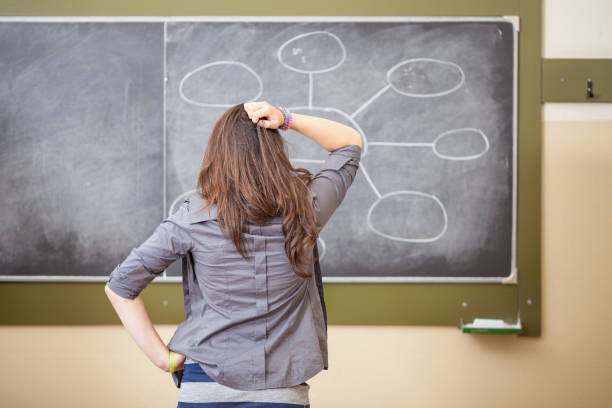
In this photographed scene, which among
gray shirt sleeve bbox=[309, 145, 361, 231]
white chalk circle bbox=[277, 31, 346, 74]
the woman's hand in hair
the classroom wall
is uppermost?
white chalk circle bbox=[277, 31, 346, 74]

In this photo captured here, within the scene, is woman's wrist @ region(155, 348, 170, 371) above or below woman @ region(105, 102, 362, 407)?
below

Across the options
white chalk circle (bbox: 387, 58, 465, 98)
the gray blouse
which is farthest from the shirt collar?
white chalk circle (bbox: 387, 58, 465, 98)

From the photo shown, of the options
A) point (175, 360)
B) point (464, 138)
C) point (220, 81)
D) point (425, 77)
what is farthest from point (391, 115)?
point (175, 360)

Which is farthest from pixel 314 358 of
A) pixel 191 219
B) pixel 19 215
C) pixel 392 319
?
pixel 19 215

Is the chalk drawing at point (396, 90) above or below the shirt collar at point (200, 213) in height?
above

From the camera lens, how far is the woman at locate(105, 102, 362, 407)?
3.61ft

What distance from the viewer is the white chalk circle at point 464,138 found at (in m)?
2.22

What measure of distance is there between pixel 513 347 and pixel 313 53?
1.52 m

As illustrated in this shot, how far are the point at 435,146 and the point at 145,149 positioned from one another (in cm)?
123

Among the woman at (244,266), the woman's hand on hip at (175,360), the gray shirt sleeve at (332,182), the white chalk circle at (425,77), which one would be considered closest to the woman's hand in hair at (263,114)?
the woman at (244,266)

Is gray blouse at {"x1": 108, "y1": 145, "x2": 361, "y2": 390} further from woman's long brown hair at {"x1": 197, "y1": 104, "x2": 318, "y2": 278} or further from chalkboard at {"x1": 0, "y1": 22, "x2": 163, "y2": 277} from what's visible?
chalkboard at {"x1": 0, "y1": 22, "x2": 163, "y2": 277}

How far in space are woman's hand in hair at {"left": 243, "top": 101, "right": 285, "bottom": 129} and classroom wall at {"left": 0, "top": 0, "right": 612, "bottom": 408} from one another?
132cm

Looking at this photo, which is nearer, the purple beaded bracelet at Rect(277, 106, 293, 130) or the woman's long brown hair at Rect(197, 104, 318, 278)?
the woman's long brown hair at Rect(197, 104, 318, 278)

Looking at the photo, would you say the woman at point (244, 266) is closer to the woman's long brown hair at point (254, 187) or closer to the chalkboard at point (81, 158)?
the woman's long brown hair at point (254, 187)
